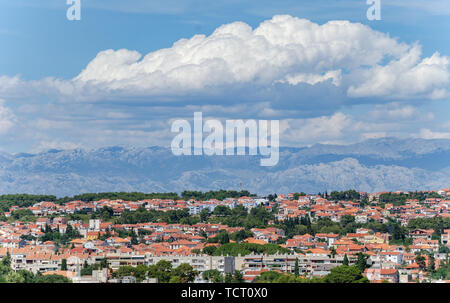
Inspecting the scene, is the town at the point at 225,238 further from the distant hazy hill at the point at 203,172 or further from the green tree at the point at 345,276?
the distant hazy hill at the point at 203,172

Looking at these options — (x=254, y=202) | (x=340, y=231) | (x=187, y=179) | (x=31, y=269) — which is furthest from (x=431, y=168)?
(x=31, y=269)

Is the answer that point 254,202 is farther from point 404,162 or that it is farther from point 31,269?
point 404,162

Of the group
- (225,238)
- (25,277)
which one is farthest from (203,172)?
(25,277)

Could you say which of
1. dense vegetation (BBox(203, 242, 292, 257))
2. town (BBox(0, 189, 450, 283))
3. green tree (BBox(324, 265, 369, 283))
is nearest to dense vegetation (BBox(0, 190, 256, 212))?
town (BBox(0, 189, 450, 283))

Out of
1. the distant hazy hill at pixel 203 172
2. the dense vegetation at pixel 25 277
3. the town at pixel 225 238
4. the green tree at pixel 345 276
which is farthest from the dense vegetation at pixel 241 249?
the distant hazy hill at pixel 203 172

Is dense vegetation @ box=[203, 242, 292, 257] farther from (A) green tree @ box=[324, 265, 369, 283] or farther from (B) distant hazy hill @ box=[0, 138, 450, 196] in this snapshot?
(B) distant hazy hill @ box=[0, 138, 450, 196]

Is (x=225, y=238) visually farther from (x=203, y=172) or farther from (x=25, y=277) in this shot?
(x=203, y=172)
